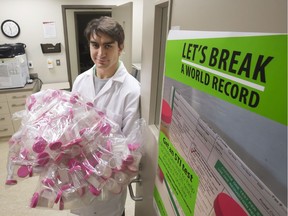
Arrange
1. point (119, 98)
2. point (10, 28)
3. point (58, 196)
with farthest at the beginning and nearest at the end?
1. point (10, 28)
2. point (119, 98)
3. point (58, 196)

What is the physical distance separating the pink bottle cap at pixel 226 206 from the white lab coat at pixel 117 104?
80 centimetres

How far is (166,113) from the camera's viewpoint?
2.40ft

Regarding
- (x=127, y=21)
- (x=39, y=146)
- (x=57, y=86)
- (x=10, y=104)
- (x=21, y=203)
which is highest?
(x=127, y=21)

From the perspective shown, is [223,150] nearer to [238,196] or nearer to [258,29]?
[238,196]

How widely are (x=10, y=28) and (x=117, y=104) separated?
9.88 feet

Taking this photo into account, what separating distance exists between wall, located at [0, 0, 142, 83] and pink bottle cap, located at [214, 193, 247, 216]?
3.32 metres

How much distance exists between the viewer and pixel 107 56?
1317 millimetres

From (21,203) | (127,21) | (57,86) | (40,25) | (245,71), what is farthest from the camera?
(57,86)

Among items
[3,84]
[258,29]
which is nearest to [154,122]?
[258,29]

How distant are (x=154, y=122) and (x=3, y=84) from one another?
2873 millimetres

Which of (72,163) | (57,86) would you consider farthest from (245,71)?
(57,86)

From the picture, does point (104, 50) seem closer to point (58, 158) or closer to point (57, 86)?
point (58, 158)

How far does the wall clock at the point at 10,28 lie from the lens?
320cm

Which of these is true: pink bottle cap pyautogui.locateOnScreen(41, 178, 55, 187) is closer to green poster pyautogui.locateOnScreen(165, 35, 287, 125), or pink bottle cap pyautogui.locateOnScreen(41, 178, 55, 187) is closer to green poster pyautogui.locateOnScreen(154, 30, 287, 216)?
green poster pyautogui.locateOnScreen(154, 30, 287, 216)
